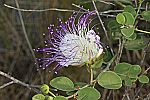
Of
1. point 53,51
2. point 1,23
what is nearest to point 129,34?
point 53,51

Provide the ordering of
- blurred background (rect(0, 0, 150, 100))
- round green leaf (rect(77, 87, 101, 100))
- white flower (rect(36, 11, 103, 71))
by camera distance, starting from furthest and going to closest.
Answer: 1. blurred background (rect(0, 0, 150, 100))
2. white flower (rect(36, 11, 103, 71))
3. round green leaf (rect(77, 87, 101, 100))

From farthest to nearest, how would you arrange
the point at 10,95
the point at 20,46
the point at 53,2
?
the point at 20,46 → the point at 10,95 → the point at 53,2

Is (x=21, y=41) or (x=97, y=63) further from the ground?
(x=97, y=63)

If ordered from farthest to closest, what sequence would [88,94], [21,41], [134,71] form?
[21,41] → [134,71] → [88,94]

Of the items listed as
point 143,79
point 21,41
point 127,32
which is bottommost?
point 21,41

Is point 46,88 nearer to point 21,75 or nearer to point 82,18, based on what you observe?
point 82,18

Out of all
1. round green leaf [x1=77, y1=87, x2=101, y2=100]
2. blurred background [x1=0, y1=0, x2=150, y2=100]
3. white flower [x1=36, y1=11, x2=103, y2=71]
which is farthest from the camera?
blurred background [x1=0, y1=0, x2=150, y2=100]

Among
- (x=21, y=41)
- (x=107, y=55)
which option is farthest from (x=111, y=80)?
(x=21, y=41)

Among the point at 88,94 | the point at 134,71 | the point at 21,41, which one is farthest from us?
the point at 21,41

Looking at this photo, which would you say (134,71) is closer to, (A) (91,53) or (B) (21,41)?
(A) (91,53)

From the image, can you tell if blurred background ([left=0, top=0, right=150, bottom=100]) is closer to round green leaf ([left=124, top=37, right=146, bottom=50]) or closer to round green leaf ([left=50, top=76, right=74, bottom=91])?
round green leaf ([left=124, top=37, right=146, bottom=50])

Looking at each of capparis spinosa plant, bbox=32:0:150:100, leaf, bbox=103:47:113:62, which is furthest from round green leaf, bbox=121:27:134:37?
leaf, bbox=103:47:113:62
